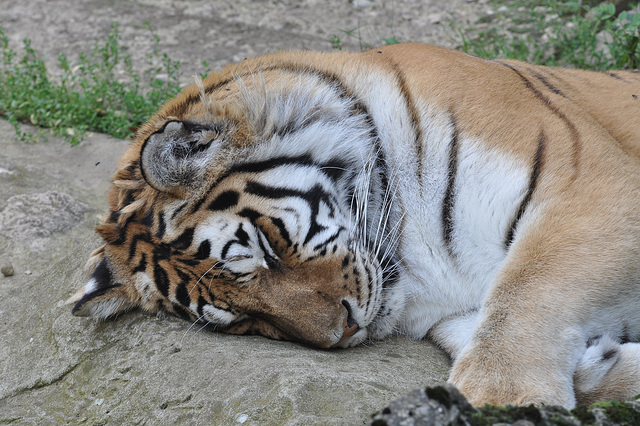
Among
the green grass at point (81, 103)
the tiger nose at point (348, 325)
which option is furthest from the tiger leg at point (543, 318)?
the green grass at point (81, 103)

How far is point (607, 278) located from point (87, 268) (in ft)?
6.49

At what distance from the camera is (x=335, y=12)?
19.3ft

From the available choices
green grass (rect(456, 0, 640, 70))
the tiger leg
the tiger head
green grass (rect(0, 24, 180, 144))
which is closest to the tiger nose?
the tiger head

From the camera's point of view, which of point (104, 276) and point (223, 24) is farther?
point (223, 24)

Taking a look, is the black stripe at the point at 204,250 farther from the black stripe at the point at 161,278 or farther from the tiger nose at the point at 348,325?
the tiger nose at the point at 348,325

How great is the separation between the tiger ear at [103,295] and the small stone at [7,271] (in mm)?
894

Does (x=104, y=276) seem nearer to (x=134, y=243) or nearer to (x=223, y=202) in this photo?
(x=134, y=243)

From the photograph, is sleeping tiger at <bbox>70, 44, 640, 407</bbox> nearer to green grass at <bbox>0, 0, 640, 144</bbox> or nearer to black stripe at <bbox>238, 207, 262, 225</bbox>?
black stripe at <bbox>238, 207, 262, 225</bbox>

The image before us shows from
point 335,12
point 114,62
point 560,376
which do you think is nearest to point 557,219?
point 560,376

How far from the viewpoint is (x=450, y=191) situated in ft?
7.72

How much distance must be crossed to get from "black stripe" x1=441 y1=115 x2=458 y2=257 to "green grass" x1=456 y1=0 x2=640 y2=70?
6.18 ft

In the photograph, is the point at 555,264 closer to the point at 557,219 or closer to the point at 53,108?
the point at 557,219

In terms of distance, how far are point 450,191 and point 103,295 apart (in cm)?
134

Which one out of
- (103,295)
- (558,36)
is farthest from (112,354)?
(558,36)
